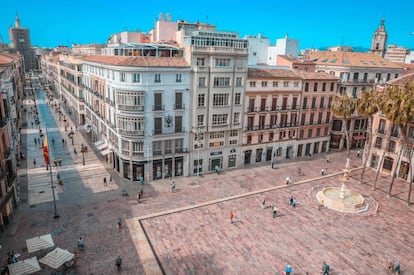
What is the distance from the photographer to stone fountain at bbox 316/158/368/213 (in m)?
43.0

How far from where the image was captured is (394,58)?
173 m

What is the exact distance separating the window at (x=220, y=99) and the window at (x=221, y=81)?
174cm

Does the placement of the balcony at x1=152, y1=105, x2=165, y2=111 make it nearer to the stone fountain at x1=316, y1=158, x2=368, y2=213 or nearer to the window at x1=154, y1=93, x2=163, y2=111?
the window at x1=154, y1=93, x2=163, y2=111

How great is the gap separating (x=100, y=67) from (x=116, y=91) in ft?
33.6

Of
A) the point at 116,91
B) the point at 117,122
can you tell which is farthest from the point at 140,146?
the point at 116,91

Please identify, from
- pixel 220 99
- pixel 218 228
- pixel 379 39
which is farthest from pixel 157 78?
pixel 379 39

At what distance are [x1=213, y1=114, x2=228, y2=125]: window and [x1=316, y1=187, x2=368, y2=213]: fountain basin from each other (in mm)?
19866

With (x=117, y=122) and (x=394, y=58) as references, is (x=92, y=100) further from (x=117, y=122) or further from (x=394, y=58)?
(x=394, y=58)

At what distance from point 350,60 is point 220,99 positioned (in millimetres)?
40269

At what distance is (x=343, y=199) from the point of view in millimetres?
44406

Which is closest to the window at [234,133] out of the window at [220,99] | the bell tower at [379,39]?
the window at [220,99]

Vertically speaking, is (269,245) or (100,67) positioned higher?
(100,67)

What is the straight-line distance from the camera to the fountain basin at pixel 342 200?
42.9m

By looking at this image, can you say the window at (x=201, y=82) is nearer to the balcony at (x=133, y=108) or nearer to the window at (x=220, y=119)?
the window at (x=220, y=119)
